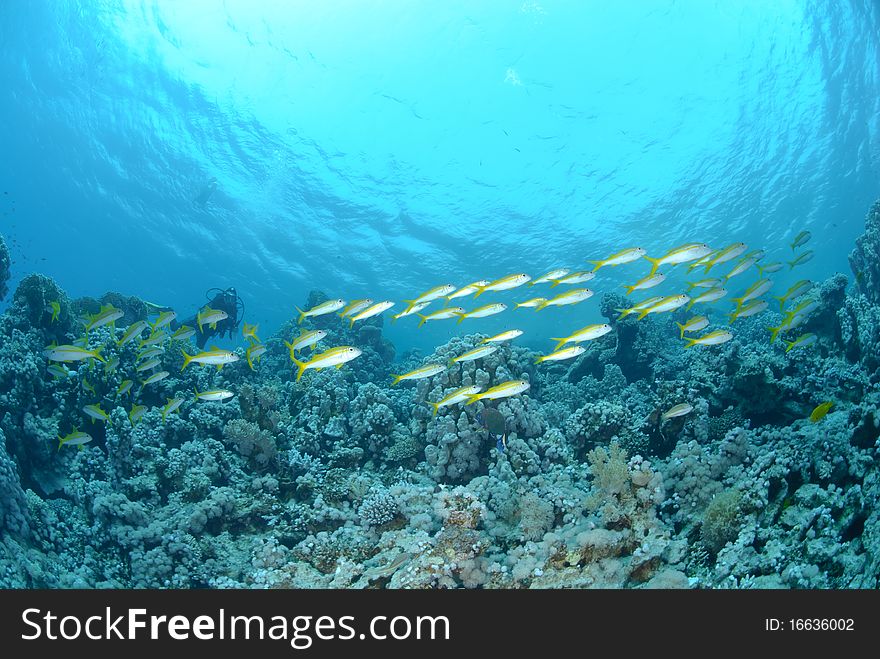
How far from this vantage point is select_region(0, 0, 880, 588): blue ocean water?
5262mm

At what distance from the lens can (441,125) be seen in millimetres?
28922

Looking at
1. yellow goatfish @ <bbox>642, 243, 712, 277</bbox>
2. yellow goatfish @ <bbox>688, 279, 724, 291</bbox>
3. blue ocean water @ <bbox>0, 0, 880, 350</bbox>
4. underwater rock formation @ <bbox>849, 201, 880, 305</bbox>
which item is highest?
blue ocean water @ <bbox>0, 0, 880, 350</bbox>

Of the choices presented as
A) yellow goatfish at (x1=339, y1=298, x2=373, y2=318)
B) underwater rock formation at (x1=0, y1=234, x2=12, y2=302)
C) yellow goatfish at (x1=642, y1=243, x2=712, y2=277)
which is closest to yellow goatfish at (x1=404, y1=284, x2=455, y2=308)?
yellow goatfish at (x1=339, y1=298, x2=373, y2=318)

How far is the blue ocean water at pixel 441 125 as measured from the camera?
23344mm

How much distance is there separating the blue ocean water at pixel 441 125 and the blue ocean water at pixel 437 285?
0.21 metres

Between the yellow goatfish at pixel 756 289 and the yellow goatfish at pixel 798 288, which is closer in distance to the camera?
the yellow goatfish at pixel 756 289

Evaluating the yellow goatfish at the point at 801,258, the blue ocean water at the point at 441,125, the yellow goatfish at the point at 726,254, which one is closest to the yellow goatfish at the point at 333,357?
the yellow goatfish at the point at 726,254

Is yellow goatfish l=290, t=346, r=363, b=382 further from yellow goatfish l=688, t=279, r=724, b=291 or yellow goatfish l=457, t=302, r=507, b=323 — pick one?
yellow goatfish l=688, t=279, r=724, b=291

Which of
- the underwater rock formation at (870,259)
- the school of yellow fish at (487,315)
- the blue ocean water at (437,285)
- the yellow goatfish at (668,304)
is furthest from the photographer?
the underwater rock formation at (870,259)

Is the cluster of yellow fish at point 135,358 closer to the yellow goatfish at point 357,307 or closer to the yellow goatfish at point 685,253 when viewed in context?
the yellow goatfish at point 357,307

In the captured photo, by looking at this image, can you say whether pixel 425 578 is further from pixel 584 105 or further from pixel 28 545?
pixel 584 105

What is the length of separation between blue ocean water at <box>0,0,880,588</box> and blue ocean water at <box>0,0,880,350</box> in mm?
207

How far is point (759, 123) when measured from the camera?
27.5 m
